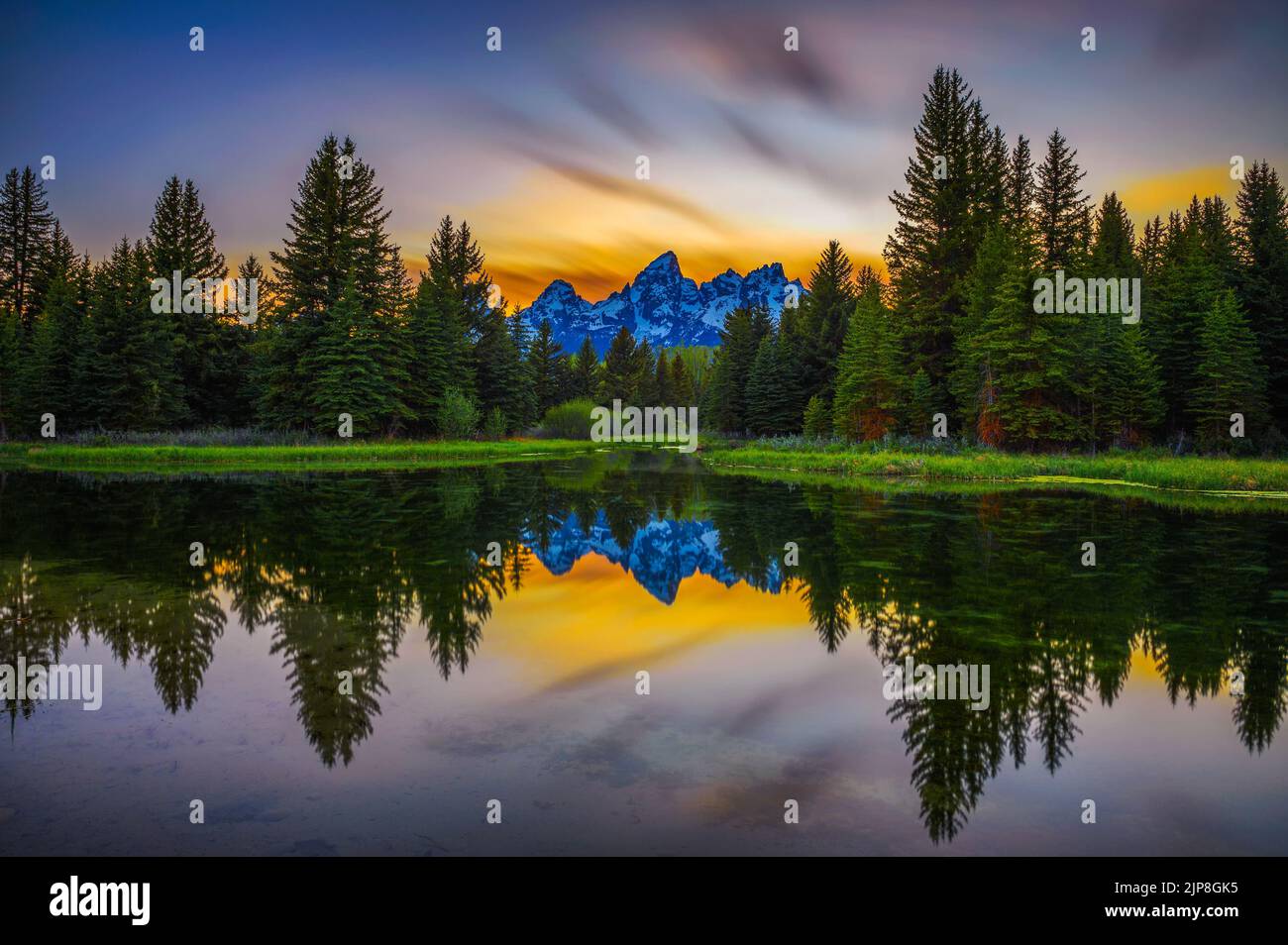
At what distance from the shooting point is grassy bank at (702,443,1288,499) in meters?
26.9

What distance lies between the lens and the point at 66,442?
4731 cm

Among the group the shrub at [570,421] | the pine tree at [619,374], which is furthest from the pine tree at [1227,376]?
the pine tree at [619,374]

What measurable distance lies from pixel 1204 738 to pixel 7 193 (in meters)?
93.1

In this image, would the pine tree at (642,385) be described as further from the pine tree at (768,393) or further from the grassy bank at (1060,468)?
the grassy bank at (1060,468)

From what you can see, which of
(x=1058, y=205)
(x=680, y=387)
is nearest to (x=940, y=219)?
(x=1058, y=205)

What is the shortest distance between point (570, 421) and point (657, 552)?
206 feet

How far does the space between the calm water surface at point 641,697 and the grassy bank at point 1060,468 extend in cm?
1342

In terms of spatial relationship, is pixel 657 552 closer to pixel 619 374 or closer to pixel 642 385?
pixel 619 374

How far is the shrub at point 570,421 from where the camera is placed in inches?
3046

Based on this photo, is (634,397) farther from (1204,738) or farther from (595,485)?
(1204,738)

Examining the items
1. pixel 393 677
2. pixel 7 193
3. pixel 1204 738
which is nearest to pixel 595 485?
pixel 393 677

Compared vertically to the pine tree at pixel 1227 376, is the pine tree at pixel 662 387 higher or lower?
higher
